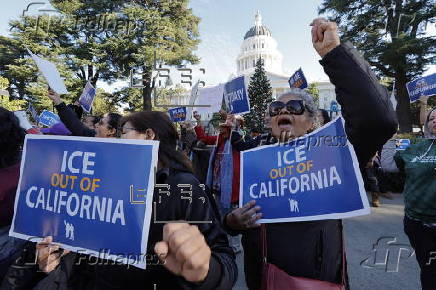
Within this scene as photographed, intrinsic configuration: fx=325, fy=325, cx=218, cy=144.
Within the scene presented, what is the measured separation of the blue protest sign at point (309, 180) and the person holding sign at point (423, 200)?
1.32 metres

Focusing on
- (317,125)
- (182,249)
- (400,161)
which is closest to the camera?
(182,249)

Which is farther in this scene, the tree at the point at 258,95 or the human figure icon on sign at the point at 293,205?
the tree at the point at 258,95

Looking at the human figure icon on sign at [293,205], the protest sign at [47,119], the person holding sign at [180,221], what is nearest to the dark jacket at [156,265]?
the person holding sign at [180,221]

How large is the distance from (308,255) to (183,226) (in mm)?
920

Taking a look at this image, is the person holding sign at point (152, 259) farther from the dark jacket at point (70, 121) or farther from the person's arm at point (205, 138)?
the person's arm at point (205, 138)

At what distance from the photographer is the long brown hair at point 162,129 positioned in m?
1.57

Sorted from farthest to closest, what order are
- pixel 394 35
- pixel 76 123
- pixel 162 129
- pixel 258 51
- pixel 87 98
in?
pixel 258 51 → pixel 394 35 → pixel 87 98 → pixel 76 123 → pixel 162 129

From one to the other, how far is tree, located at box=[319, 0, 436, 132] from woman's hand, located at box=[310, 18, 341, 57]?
22.4m

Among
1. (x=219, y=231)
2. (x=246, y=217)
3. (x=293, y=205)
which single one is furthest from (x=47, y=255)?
(x=293, y=205)

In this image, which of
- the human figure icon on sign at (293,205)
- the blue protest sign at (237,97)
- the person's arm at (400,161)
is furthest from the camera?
the blue protest sign at (237,97)

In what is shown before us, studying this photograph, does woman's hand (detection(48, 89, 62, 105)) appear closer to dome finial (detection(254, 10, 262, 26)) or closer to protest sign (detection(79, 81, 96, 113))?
protest sign (detection(79, 81, 96, 113))

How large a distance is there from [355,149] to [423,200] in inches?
57.1

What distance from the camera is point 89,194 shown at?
1370mm

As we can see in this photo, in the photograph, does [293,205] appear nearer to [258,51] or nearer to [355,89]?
[355,89]
